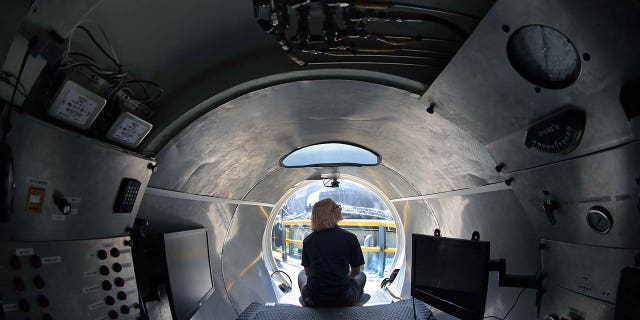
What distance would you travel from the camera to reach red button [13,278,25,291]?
68.4 inches

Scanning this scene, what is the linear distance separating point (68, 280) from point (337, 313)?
8.27ft

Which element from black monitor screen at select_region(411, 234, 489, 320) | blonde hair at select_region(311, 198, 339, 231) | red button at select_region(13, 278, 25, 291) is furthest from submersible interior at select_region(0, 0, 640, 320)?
blonde hair at select_region(311, 198, 339, 231)

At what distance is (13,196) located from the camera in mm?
1720

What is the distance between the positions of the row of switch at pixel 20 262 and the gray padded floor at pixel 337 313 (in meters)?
2.10

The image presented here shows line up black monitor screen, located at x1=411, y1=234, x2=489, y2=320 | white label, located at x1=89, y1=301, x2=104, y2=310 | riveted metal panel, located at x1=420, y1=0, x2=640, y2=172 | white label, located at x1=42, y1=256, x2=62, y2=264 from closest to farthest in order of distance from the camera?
riveted metal panel, located at x1=420, y1=0, x2=640, y2=172 → white label, located at x1=42, y1=256, x2=62, y2=264 → white label, located at x1=89, y1=301, x2=104, y2=310 → black monitor screen, located at x1=411, y1=234, x2=489, y2=320

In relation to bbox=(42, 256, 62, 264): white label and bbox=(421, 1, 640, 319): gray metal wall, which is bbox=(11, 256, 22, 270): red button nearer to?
bbox=(42, 256, 62, 264): white label

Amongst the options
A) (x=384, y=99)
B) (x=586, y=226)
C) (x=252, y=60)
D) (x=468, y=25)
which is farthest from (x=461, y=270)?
(x=252, y=60)

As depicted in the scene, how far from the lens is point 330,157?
6.66 m

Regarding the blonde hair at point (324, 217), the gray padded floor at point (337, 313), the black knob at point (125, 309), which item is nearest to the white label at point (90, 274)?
the black knob at point (125, 309)

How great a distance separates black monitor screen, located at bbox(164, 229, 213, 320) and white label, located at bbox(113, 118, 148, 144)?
705 mm

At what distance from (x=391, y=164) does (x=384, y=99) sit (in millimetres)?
2652

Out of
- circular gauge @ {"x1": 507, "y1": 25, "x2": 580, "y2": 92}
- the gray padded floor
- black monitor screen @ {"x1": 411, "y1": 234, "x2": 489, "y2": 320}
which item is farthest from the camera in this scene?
the gray padded floor

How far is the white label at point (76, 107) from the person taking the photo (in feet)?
6.29

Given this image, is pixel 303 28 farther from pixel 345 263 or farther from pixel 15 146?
pixel 345 263
